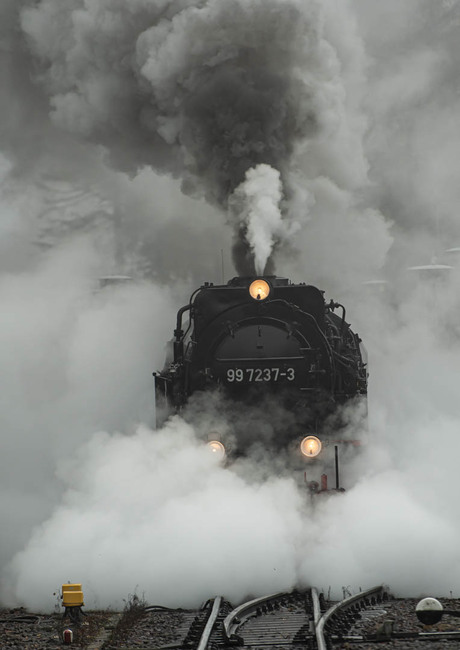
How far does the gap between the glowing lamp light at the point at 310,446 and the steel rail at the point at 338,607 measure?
5.59 ft

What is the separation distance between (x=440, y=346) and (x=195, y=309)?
28.6 ft

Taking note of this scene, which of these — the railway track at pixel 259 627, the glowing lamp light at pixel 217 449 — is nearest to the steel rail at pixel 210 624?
the railway track at pixel 259 627

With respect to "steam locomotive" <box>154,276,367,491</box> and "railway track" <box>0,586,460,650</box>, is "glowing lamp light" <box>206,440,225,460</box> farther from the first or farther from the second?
"railway track" <box>0,586,460,650</box>

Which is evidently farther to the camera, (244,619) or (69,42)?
(69,42)

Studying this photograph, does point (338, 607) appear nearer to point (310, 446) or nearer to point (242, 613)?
point (242, 613)

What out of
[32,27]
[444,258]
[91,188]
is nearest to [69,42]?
[32,27]

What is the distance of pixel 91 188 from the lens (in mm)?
15008

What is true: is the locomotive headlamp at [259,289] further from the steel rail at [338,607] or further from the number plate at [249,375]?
the steel rail at [338,607]

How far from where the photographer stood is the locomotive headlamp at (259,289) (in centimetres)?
1020

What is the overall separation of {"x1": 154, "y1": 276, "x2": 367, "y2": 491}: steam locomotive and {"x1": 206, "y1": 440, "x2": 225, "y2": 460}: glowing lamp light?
281 millimetres

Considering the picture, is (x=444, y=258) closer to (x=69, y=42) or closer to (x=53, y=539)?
(x=69, y=42)

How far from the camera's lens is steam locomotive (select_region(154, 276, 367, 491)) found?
10.2 m

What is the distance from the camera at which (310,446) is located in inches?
394

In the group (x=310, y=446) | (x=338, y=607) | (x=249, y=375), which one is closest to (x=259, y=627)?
(x=338, y=607)
